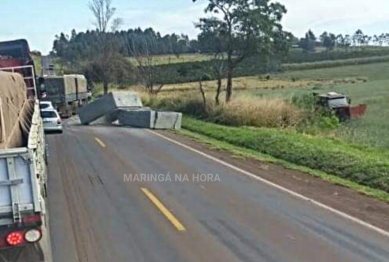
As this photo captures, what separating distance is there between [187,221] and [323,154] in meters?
7.98

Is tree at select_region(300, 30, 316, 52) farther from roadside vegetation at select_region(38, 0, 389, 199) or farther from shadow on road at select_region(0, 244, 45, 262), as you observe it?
shadow on road at select_region(0, 244, 45, 262)

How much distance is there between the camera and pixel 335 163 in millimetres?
15641

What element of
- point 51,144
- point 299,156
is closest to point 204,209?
point 299,156

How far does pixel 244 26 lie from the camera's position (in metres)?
34.8

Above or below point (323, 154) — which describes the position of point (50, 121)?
below

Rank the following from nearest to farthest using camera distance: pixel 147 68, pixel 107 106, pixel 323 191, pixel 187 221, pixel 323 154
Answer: pixel 187 221, pixel 323 191, pixel 323 154, pixel 107 106, pixel 147 68

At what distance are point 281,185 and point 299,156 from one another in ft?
13.5

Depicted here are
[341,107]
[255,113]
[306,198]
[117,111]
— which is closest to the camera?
[306,198]

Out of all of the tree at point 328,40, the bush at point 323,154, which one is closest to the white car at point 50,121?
the bush at point 323,154

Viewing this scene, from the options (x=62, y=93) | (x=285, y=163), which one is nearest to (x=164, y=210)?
(x=285, y=163)

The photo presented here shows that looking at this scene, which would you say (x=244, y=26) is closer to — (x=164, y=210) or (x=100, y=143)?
(x=100, y=143)

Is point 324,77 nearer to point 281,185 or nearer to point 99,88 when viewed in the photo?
point 99,88

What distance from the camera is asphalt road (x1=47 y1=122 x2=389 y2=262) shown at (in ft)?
26.5

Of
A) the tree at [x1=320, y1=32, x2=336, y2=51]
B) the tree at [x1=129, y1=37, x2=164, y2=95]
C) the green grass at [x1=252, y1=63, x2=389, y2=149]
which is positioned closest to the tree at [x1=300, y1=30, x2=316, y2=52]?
the tree at [x1=320, y1=32, x2=336, y2=51]
